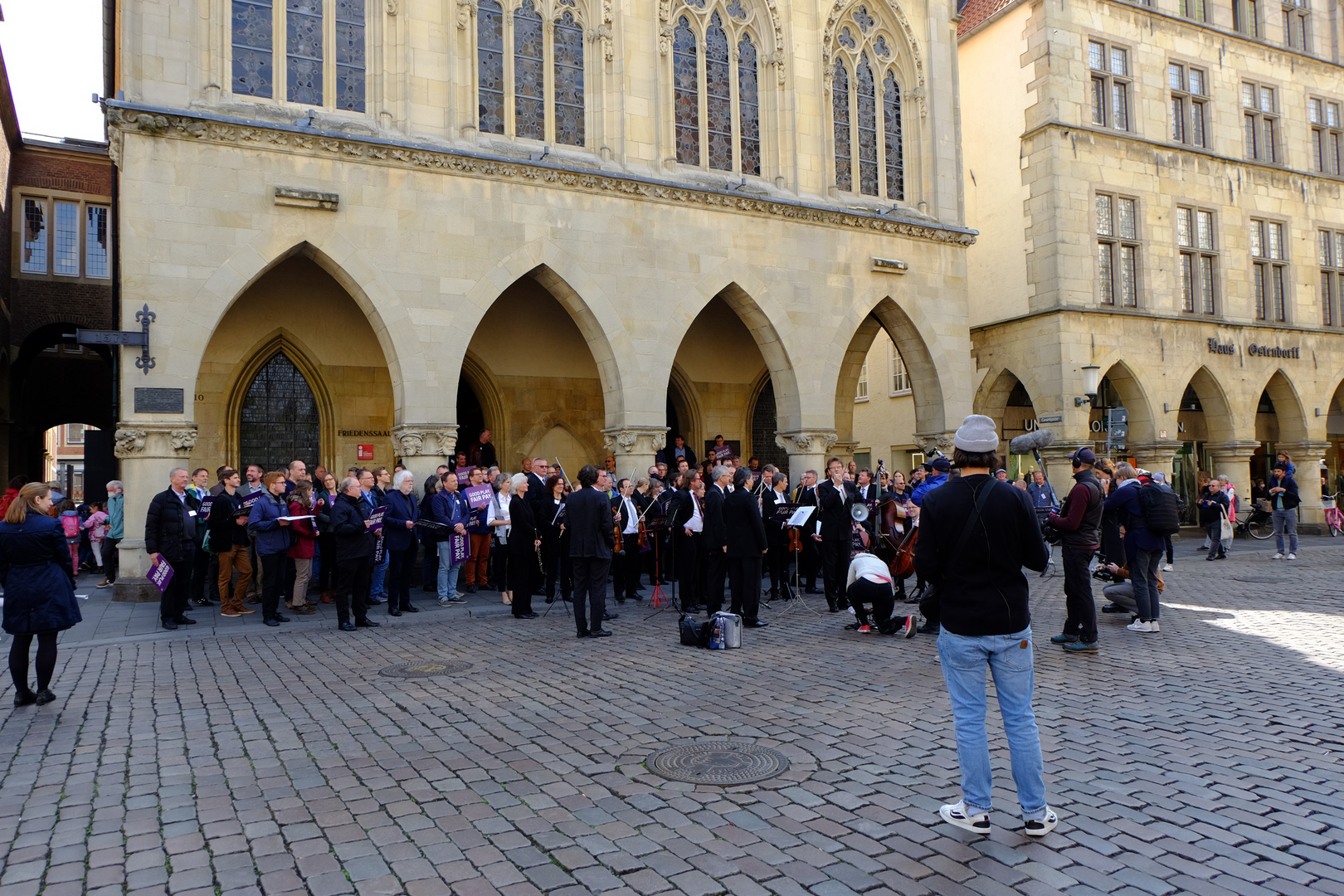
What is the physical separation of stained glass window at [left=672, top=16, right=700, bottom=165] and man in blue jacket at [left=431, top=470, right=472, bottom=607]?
27.2ft

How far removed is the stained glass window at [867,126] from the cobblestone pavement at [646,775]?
12.8m

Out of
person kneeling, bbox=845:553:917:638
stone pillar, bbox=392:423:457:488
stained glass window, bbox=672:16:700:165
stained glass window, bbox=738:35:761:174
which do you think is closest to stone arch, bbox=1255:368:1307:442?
stained glass window, bbox=738:35:761:174

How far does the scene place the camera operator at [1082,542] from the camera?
859 cm

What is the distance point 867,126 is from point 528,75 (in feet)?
24.9

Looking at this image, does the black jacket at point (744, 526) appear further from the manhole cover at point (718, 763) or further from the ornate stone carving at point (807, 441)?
the ornate stone carving at point (807, 441)

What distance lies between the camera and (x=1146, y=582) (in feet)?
32.1

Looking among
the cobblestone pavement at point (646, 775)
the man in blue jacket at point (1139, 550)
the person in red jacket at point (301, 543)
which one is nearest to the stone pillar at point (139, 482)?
the person in red jacket at point (301, 543)

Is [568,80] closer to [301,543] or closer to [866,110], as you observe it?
[866,110]

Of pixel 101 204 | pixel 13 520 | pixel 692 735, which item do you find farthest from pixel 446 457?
pixel 101 204

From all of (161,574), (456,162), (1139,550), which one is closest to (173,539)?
(161,574)

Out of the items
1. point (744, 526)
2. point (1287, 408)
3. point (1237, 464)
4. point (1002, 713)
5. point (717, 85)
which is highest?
point (717, 85)

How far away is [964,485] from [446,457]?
38.7 ft

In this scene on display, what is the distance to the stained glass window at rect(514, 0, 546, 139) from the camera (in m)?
16.2

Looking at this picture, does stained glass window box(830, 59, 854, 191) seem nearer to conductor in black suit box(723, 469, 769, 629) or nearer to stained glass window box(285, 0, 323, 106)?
stained glass window box(285, 0, 323, 106)
